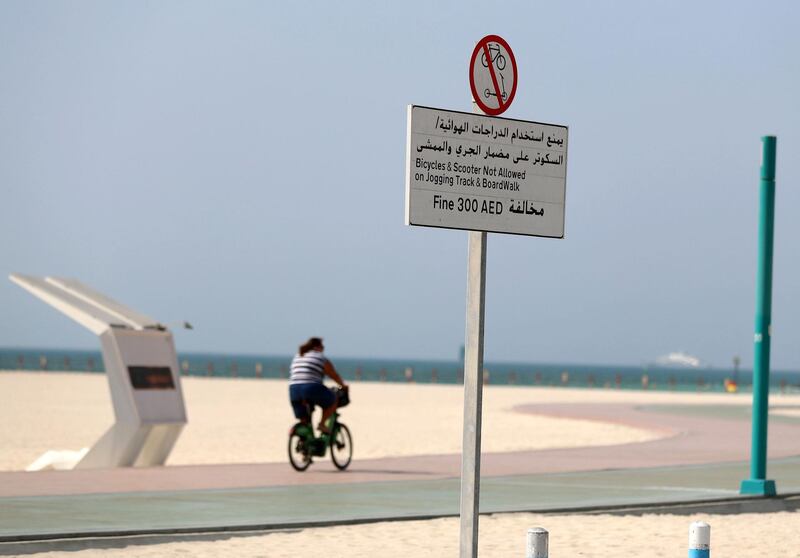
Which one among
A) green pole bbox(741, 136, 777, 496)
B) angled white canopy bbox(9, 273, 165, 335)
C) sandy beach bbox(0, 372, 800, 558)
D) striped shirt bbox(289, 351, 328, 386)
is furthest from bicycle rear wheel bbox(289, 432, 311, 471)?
green pole bbox(741, 136, 777, 496)

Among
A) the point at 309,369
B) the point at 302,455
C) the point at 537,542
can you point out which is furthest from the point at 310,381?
the point at 537,542

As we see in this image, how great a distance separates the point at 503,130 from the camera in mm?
7746

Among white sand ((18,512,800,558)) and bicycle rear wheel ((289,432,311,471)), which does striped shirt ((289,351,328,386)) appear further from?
white sand ((18,512,800,558))

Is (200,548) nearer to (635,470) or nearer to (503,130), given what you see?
(503,130)

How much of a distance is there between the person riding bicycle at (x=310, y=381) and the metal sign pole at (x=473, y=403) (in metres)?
10.0

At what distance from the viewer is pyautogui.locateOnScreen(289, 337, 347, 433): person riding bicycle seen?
1772 centimetres

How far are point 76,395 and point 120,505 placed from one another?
40489 millimetres

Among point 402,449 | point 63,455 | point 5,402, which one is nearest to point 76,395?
point 5,402

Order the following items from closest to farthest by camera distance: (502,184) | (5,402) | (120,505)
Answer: (502,184)
(120,505)
(5,402)

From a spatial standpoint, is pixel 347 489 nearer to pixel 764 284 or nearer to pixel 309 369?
pixel 309 369

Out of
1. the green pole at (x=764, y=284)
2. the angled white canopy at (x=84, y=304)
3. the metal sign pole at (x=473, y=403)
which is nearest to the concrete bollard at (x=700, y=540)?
the metal sign pole at (x=473, y=403)

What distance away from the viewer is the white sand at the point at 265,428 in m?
25.2

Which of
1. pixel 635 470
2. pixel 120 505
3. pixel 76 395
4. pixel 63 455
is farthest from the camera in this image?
pixel 76 395

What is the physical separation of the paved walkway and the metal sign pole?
4.21 m
